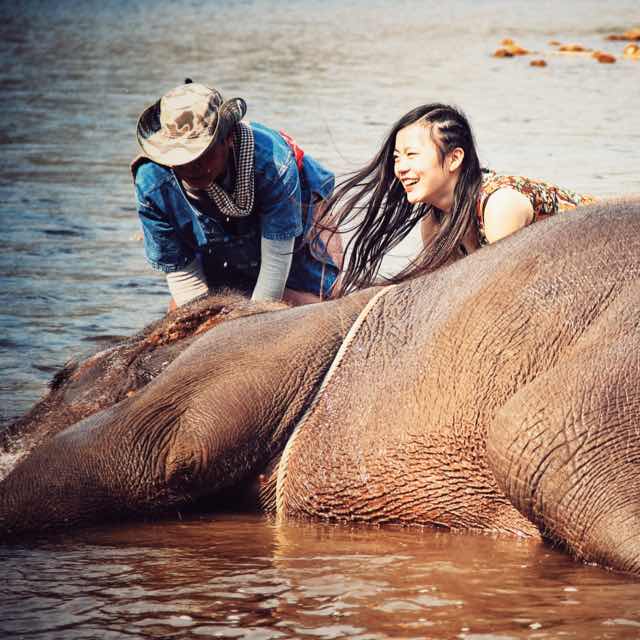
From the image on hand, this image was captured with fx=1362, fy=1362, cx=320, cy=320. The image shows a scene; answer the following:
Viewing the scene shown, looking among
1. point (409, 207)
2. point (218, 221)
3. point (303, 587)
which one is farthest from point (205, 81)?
point (303, 587)

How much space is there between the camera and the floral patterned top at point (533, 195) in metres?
4.89

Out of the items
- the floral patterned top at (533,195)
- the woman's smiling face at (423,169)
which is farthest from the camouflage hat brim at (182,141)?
the floral patterned top at (533,195)

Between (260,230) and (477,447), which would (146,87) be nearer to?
(260,230)

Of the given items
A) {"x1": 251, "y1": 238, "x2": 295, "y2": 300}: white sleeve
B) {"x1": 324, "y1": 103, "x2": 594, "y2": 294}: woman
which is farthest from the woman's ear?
{"x1": 251, "y1": 238, "x2": 295, "y2": 300}: white sleeve

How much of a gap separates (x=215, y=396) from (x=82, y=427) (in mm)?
521

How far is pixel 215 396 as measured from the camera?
4.52m

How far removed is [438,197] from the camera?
5.06 metres

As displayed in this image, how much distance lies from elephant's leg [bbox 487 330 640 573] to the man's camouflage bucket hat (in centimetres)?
247

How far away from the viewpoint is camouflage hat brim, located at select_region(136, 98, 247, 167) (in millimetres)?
5875

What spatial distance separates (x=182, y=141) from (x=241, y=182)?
1.45ft

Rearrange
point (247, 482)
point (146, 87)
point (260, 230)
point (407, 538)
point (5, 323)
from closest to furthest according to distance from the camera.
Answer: point (407, 538), point (247, 482), point (260, 230), point (5, 323), point (146, 87)

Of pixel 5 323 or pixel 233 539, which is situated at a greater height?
pixel 5 323

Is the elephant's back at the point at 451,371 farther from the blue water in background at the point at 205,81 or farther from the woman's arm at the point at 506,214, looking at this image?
the blue water in background at the point at 205,81

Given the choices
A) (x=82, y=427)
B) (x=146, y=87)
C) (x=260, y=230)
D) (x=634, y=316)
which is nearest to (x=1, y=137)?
(x=146, y=87)
